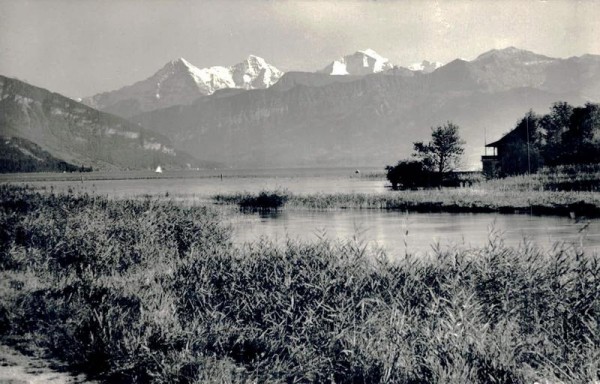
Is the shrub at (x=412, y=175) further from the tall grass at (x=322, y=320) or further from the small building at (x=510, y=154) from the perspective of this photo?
the tall grass at (x=322, y=320)

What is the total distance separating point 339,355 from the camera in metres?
11.8

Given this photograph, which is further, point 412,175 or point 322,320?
point 412,175

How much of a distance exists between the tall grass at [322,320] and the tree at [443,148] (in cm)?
8642

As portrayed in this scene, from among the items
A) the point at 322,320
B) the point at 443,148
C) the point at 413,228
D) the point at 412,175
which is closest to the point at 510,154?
the point at 443,148

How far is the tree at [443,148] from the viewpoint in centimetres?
10119

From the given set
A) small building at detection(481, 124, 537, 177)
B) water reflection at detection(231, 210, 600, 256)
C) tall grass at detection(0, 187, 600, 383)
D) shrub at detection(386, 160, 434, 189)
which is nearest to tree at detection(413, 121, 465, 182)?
shrub at detection(386, 160, 434, 189)

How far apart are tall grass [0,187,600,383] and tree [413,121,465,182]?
8642 centimetres

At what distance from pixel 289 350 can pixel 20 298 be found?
30.9 feet

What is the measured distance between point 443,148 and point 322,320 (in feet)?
306

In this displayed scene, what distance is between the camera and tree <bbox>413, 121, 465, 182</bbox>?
332ft

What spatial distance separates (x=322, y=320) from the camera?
44.6 feet

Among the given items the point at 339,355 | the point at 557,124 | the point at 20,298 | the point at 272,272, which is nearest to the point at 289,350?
the point at 339,355

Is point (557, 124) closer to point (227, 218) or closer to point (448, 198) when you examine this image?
point (448, 198)

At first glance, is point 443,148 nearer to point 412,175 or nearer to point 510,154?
point 412,175
